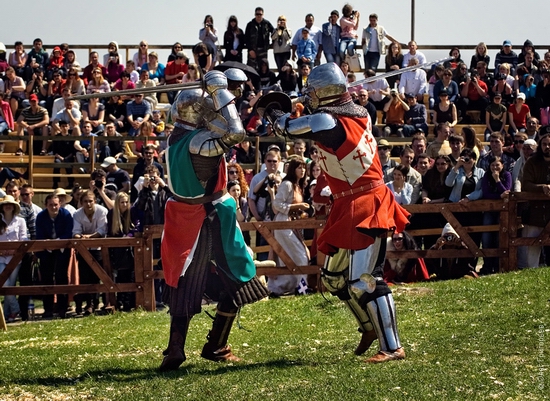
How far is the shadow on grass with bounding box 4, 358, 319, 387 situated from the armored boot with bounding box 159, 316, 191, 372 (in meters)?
0.07

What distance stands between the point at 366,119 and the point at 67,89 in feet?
41.1

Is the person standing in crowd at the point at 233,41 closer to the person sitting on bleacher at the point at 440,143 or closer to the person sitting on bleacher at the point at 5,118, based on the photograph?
the person sitting on bleacher at the point at 5,118

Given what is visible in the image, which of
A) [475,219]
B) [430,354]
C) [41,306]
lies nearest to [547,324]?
[430,354]

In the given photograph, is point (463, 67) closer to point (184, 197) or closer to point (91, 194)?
point (91, 194)

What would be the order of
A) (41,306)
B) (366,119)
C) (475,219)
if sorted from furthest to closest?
(41,306)
(475,219)
(366,119)

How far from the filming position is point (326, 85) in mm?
8938

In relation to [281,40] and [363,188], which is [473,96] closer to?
[281,40]

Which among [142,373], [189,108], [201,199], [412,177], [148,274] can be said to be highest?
[189,108]

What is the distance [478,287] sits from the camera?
1264 cm

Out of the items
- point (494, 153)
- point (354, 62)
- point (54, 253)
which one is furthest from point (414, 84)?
point (54, 253)

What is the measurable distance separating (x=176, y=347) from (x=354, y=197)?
1.87 m

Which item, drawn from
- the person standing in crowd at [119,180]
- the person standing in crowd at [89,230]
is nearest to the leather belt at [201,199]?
the person standing in crowd at [89,230]

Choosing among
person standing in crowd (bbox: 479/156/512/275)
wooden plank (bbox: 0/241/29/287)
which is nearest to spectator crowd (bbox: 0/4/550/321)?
person standing in crowd (bbox: 479/156/512/275)

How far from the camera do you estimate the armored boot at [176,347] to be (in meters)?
9.10
